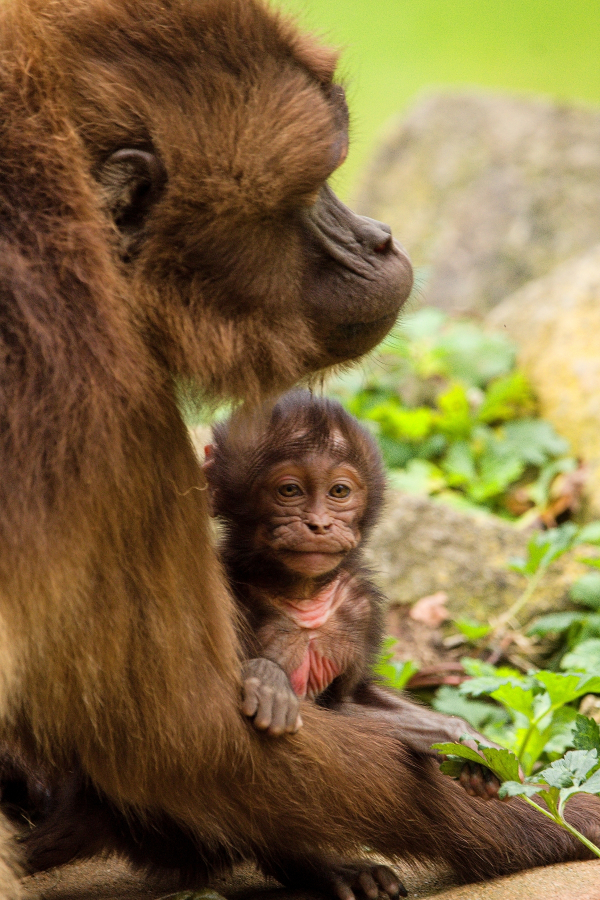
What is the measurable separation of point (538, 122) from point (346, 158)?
837 cm

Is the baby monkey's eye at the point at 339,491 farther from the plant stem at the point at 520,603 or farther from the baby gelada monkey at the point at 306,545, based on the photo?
the plant stem at the point at 520,603

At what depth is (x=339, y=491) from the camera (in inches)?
146

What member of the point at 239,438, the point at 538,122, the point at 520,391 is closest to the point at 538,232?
the point at 538,122

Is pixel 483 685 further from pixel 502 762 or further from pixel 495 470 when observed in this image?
pixel 495 470

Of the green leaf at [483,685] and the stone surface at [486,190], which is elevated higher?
the stone surface at [486,190]

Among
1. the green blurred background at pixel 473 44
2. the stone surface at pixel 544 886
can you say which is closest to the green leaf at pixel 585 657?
the stone surface at pixel 544 886

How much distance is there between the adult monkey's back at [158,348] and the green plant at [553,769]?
0.22 m

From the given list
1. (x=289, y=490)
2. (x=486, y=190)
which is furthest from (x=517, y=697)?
(x=486, y=190)

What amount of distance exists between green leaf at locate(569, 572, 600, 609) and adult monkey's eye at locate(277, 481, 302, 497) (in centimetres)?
198

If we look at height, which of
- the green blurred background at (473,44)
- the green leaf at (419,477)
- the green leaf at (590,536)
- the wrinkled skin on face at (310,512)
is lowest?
the wrinkled skin on face at (310,512)

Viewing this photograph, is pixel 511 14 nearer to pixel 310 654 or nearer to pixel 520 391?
pixel 520 391

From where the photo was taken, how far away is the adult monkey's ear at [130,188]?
107 inches

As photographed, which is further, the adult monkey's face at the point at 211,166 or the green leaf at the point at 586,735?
the green leaf at the point at 586,735

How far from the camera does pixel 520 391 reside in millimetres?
6898
